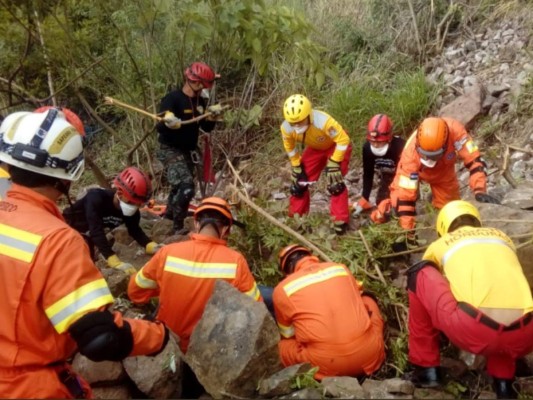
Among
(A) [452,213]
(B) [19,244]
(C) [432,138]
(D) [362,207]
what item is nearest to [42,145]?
(B) [19,244]

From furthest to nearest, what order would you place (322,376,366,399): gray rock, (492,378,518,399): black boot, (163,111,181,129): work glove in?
(163,111,181,129): work glove → (492,378,518,399): black boot → (322,376,366,399): gray rock

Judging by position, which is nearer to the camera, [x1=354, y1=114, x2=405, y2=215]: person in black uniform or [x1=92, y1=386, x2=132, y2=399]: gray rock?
[x1=92, y1=386, x2=132, y2=399]: gray rock

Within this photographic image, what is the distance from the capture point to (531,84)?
732 cm

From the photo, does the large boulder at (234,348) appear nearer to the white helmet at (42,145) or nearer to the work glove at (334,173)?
the white helmet at (42,145)

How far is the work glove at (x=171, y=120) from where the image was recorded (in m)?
5.34

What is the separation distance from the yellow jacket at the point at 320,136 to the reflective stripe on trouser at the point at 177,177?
3.72ft

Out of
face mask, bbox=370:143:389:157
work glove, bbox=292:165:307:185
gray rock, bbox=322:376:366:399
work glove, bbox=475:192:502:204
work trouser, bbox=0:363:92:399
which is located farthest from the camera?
work glove, bbox=292:165:307:185

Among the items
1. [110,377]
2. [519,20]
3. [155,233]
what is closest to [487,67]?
[519,20]

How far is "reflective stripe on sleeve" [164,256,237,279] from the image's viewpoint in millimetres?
3395

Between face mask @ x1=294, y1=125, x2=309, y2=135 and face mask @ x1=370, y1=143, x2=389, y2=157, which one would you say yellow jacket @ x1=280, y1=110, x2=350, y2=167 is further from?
face mask @ x1=370, y1=143, x2=389, y2=157

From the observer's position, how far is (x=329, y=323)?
3.41m

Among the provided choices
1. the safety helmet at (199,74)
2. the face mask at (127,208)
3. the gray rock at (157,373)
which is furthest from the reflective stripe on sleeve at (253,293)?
the safety helmet at (199,74)

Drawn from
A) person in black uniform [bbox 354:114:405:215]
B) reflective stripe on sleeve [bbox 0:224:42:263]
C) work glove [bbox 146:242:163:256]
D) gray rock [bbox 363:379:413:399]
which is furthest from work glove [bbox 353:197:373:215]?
Answer: reflective stripe on sleeve [bbox 0:224:42:263]

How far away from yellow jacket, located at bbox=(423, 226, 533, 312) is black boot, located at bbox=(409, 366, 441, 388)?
20.5 inches
